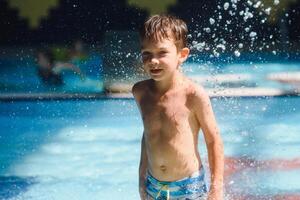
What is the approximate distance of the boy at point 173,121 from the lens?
7.52ft

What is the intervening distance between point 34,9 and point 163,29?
6.56 m

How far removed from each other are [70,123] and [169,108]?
411 centimetres

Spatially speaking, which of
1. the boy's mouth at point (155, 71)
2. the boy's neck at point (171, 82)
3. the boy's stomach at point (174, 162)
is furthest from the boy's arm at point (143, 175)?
the boy's mouth at point (155, 71)

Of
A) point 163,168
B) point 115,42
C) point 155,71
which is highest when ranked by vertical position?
point 115,42

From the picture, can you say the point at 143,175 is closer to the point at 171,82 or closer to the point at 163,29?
the point at 171,82

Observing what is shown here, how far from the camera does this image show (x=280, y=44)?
338 inches

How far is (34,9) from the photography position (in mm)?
8453

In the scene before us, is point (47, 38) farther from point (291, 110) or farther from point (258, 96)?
point (291, 110)

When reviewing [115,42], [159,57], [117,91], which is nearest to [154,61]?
[159,57]

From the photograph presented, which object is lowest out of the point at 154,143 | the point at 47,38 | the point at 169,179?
the point at 169,179

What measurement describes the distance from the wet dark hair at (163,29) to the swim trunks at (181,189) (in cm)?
61

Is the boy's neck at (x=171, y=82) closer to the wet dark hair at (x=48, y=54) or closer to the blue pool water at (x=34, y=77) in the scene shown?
the blue pool water at (x=34, y=77)

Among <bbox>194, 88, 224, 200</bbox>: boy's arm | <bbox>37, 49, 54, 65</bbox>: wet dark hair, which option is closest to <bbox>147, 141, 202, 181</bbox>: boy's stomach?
<bbox>194, 88, 224, 200</bbox>: boy's arm

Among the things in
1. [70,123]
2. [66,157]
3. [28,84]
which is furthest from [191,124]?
[28,84]
